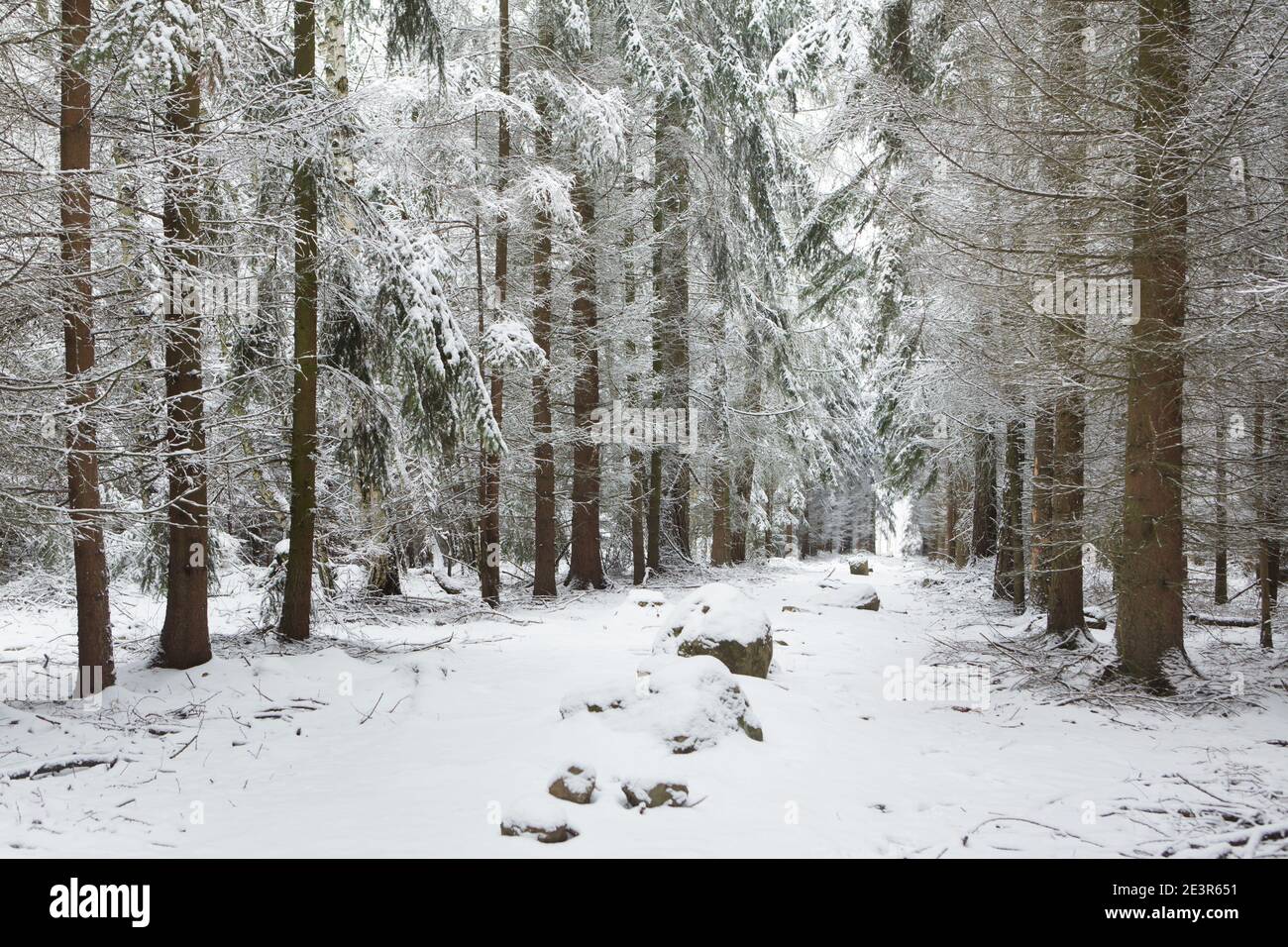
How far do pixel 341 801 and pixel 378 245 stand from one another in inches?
208

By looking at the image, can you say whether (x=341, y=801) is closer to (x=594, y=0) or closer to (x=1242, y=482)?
(x=1242, y=482)

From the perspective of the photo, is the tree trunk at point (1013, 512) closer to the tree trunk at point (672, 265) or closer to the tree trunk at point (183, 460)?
the tree trunk at point (672, 265)

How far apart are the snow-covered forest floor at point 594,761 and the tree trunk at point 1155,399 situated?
2.27 ft

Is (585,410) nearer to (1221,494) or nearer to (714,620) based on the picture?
(714,620)

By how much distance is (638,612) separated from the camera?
1158 cm

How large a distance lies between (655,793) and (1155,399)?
5.59m

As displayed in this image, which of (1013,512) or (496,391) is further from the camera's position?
(1013,512)

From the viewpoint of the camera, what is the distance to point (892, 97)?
705 centimetres

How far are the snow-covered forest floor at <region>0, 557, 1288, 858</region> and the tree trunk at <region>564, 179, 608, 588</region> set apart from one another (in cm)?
583

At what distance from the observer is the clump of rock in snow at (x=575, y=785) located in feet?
15.8

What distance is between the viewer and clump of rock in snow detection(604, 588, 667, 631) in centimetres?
1072

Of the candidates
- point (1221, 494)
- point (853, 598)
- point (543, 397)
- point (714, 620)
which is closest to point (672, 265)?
point (543, 397)
